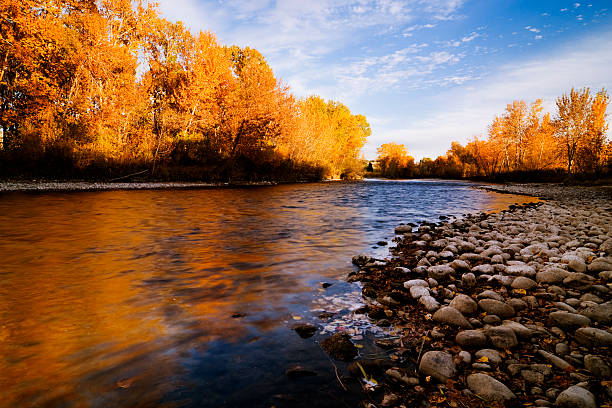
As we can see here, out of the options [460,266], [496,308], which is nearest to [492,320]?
[496,308]

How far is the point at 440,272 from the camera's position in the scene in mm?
5172

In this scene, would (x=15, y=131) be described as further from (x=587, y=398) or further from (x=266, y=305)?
(x=587, y=398)

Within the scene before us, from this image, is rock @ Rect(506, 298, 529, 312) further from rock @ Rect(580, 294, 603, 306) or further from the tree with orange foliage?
the tree with orange foliage

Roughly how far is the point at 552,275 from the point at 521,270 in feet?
1.33

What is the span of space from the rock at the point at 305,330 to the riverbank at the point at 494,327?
759 mm

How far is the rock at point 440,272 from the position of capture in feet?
16.8

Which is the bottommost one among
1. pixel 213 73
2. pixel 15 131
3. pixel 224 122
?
pixel 15 131

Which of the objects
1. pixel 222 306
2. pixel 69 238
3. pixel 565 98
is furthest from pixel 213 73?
pixel 565 98

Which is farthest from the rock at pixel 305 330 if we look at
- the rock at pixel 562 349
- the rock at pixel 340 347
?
the rock at pixel 562 349

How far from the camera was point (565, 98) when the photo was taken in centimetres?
3550

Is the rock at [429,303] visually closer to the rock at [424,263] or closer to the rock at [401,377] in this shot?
the rock at [401,377]

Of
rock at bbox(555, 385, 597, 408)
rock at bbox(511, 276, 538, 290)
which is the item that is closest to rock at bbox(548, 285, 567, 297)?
rock at bbox(511, 276, 538, 290)

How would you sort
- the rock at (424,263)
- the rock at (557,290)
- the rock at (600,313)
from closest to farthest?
1. the rock at (600,313)
2. the rock at (557,290)
3. the rock at (424,263)

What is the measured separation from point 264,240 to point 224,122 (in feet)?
98.1
